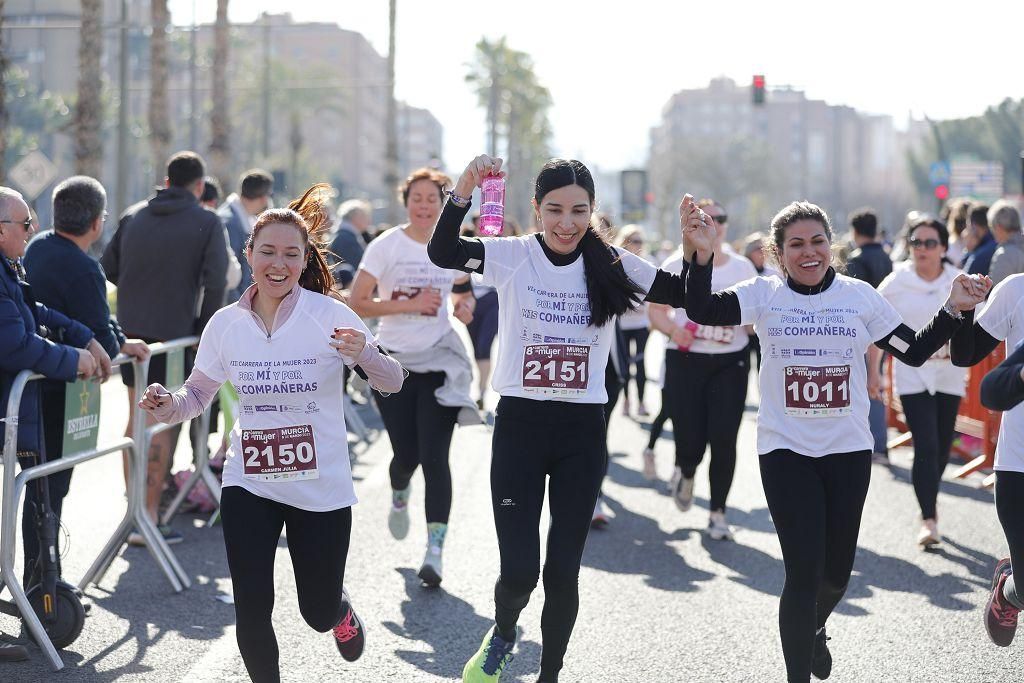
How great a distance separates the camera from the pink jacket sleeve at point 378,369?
182 inches

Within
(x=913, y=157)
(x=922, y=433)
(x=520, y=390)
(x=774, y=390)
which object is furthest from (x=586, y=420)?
(x=913, y=157)

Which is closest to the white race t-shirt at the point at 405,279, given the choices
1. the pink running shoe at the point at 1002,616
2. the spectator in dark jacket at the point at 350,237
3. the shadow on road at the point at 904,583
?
the shadow on road at the point at 904,583

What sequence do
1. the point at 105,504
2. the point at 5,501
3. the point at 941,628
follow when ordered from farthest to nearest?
the point at 105,504, the point at 941,628, the point at 5,501

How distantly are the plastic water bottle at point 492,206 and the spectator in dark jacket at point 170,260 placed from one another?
3633 millimetres

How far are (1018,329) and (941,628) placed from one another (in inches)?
75.8

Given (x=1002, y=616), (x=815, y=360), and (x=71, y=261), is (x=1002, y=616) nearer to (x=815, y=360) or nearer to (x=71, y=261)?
(x=815, y=360)

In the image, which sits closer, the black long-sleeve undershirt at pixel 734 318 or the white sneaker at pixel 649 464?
the black long-sleeve undershirt at pixel 734 318

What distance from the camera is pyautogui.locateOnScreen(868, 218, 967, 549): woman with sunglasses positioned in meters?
8.21

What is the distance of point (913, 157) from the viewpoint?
309ft

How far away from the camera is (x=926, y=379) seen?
8.31 metres

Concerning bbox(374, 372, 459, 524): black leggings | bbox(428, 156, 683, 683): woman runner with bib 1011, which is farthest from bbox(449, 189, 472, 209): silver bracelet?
bbox(374, 372, 459, 524): black leggings

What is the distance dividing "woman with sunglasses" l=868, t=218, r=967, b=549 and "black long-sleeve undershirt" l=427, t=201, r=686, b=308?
140 inches

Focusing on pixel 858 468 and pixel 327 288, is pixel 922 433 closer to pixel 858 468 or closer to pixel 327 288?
pixel 858 468

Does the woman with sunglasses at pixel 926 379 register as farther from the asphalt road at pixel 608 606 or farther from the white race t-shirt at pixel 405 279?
the white race t-shirt at pixel 405 279
